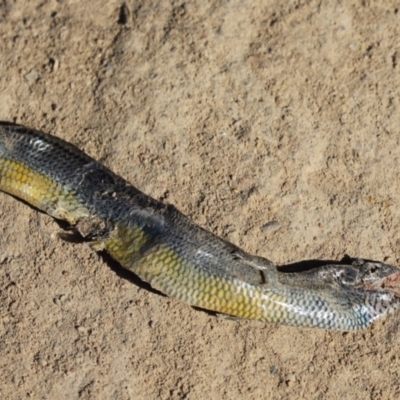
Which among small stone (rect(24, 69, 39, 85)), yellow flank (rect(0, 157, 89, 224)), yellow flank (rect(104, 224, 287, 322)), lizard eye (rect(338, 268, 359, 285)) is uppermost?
small stone (rect(24, 69, 39, 85))

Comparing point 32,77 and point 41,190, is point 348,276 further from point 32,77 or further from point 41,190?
point 32,77

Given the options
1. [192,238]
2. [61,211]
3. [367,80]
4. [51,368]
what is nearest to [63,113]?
[61,211]

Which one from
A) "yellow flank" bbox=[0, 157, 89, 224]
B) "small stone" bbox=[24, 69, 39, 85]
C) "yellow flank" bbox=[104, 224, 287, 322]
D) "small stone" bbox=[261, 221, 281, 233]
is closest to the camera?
"yellow flank" bbox=[104, 224, 287, 322]

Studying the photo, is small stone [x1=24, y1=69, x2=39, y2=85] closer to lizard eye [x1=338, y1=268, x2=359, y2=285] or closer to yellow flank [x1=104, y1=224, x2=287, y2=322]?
yellow flank [x1=104, y1=224, x2=287, y2=322]

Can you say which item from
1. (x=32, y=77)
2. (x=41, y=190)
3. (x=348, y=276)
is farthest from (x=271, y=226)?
(x=32, y=77)

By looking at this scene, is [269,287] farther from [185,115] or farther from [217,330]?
[185,115]

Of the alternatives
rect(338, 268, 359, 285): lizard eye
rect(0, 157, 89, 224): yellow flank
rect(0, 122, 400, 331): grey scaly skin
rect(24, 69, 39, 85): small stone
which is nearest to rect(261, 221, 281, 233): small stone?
rect(0, 122, 400, 331): grey scaly skin

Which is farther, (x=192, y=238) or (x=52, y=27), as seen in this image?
(x=52, y=27)
